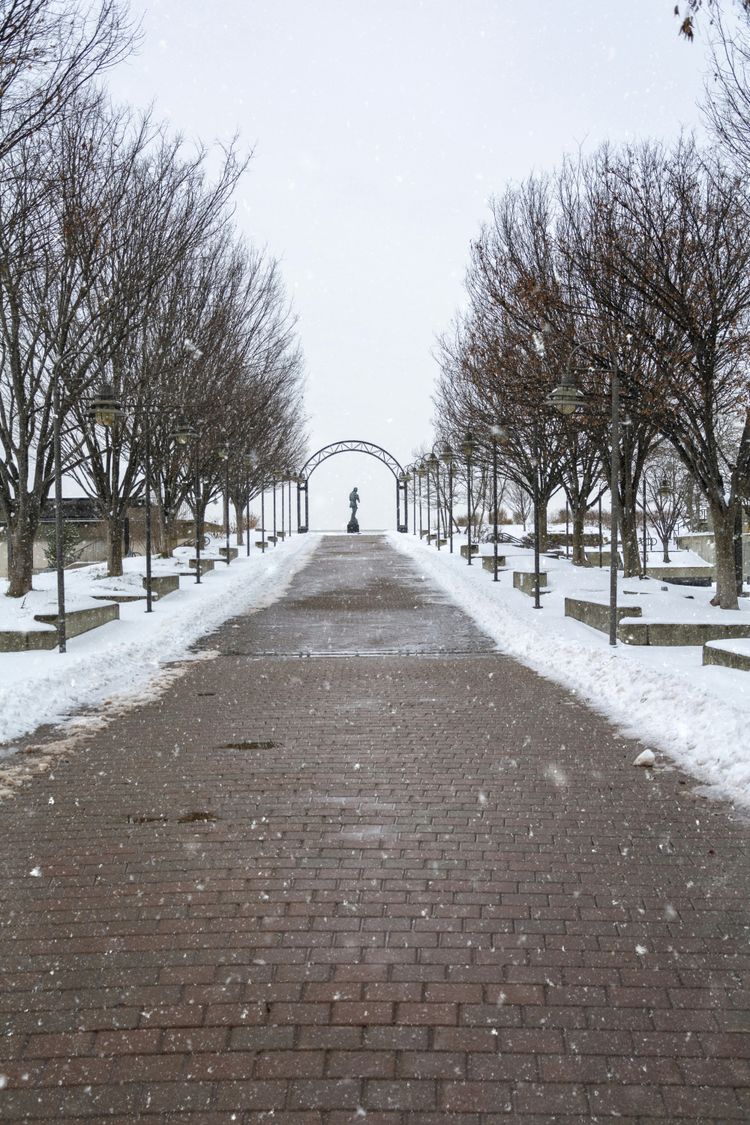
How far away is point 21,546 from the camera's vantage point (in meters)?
16.5

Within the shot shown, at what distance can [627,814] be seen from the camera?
564 cm

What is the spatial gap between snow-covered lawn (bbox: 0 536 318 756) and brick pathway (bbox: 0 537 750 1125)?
1.80 metres

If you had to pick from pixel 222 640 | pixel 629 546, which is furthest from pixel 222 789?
pixel 629 546

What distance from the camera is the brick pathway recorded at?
290cm

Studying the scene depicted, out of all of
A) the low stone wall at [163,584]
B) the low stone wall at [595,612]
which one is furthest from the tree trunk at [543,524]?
the low stone wall at [163,584]

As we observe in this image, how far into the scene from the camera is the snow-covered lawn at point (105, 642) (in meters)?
9.00

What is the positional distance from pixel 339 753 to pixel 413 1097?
4.38 metres

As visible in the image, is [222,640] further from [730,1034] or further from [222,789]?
[730,1034]

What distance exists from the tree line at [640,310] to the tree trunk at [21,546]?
10.2m

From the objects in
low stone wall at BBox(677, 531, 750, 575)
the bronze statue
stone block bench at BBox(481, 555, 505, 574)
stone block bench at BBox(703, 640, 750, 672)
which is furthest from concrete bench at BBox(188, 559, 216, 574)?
the bronze statue

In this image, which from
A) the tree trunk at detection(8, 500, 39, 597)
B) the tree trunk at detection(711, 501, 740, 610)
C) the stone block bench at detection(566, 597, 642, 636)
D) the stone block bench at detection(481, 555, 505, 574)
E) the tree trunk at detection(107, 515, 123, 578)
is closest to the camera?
the stone block bench at detection(566, 597, 642, 636)

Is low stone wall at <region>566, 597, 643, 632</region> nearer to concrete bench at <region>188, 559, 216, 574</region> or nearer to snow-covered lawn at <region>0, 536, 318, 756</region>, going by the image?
snow-covered lawn at <region>0, 536, 318, 756</region>

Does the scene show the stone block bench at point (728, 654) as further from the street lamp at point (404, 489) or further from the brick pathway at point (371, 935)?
the street lamp at point (404, 489)

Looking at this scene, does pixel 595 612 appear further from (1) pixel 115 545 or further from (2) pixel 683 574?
(2) pixel 683 574
